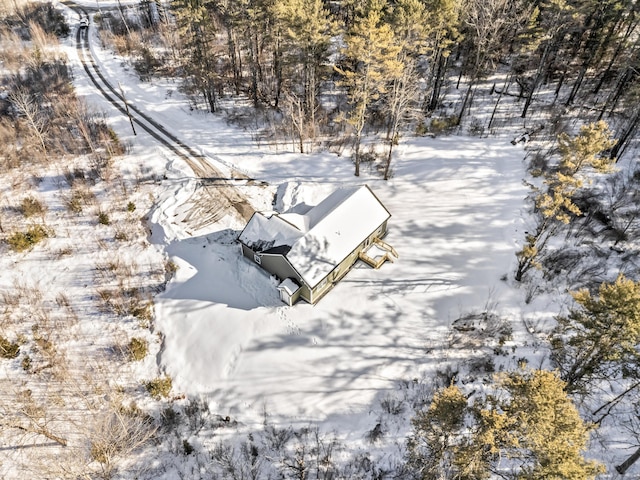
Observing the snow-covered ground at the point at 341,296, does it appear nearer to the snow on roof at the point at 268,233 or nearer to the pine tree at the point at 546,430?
the snow on roof at the point at 268,233

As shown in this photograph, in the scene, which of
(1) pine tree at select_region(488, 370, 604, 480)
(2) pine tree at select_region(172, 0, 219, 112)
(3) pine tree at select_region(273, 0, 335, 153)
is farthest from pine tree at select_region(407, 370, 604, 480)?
(2) pine tree at select_region(172, 0, 219, 112)

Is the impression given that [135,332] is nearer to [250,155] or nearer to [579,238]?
[250,155]

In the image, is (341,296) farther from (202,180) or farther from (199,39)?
(199,39)

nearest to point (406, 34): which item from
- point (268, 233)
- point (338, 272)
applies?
point (268, 233)

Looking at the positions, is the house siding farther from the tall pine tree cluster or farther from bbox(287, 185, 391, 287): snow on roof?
the tall pine tree cluster

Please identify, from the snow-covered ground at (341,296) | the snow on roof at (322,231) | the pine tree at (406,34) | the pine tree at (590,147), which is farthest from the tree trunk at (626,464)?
the pine tree at (406,34)
